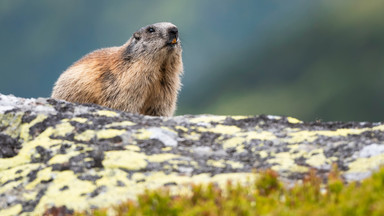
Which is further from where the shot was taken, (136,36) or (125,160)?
(136,36)

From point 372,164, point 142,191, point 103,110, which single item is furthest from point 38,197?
point 372,164

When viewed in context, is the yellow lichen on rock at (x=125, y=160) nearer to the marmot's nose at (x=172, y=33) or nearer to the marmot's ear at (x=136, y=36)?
the marmot's nose at (x=172, y=33)

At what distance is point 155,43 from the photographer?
1599 cm

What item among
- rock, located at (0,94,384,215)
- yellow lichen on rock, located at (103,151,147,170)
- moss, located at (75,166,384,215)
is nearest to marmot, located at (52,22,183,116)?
rock, located at (0,94,384,215)

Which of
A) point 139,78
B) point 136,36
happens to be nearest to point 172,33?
point 136,36

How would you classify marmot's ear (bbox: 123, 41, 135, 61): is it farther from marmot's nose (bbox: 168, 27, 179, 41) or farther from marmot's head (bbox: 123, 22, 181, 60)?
marmot's nose (bbox: 168, 27, 179, 41)

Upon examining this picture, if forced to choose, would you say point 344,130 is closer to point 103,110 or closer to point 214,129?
point 214,129

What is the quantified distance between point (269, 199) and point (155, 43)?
1131 cm

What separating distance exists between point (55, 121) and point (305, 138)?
402cm

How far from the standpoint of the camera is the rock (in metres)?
6.36

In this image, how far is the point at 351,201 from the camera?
4.71 metres

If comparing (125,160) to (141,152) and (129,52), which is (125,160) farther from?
(129,52)

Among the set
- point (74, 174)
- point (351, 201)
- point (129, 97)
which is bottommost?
point (351, 201)

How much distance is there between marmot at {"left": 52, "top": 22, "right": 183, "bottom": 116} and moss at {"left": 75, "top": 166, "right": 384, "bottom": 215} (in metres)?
10.0
